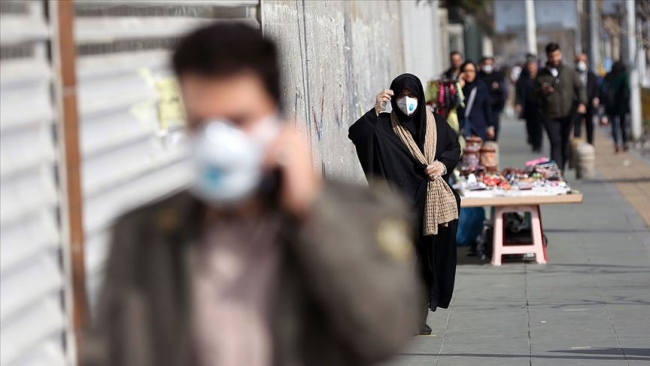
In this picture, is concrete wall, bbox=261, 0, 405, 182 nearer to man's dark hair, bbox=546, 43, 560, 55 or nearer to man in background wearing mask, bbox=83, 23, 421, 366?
man's dark hair, bbox=546, 43, 560, 55

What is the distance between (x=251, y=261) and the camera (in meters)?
2.36

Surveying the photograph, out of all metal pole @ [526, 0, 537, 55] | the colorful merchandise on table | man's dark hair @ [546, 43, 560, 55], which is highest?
metal pole @ [526, 0, 537, 55]

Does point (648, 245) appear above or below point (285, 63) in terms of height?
below

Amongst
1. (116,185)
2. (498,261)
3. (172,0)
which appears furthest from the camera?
(498,261)

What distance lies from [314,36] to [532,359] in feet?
10.7

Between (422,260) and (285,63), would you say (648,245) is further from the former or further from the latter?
(285,63)

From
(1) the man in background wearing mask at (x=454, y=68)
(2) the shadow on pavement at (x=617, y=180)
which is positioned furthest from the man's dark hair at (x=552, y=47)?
(2) the shadow on pavement at (x=617, y=180)

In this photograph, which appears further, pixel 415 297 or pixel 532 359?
pixel 532 359

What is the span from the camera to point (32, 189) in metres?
4.71

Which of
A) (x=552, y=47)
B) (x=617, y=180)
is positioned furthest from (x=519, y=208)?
(x=617, y=180)

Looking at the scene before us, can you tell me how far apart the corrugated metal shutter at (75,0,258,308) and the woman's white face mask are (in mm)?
2589

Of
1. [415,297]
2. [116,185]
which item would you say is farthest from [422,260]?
[415,297]

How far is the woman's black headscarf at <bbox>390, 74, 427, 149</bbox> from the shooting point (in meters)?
8.59

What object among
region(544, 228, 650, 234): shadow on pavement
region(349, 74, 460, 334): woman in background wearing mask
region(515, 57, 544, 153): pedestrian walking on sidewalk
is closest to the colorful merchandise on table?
region(544, 228, 650, 234): shadow on pavement
